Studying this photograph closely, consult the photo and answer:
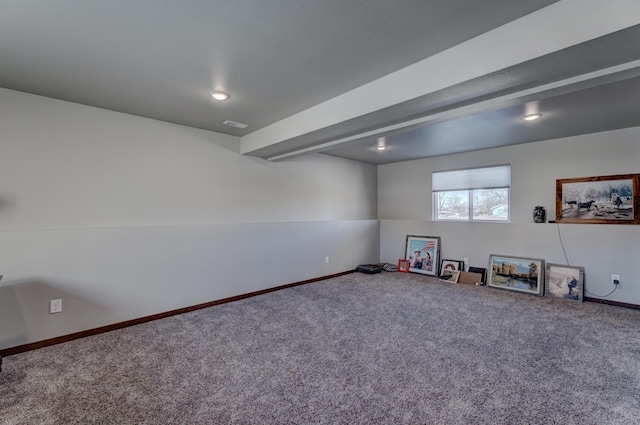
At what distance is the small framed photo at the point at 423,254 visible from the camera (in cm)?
574

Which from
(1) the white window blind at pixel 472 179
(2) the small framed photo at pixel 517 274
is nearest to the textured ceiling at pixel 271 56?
(1) the white window blind at pixel 472 179

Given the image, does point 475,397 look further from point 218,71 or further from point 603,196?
point 603,196

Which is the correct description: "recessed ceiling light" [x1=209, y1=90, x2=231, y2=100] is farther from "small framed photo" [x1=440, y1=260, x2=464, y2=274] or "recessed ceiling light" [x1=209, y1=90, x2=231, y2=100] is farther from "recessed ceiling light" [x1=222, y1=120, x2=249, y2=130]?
"small framed photo" [x1=440, y1=260, x2=464, y2=274]

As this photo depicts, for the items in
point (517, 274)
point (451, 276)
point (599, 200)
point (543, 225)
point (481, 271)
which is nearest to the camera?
point (599, 200)

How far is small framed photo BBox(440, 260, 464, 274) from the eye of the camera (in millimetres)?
5464

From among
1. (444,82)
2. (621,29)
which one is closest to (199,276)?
(444,82)

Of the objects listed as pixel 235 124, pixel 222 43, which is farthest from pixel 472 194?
pixel 222 43

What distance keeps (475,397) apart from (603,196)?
407 centimetres

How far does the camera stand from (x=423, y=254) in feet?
19.4

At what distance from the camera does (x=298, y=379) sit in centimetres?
222

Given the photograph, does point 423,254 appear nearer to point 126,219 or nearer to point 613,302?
point 613,302

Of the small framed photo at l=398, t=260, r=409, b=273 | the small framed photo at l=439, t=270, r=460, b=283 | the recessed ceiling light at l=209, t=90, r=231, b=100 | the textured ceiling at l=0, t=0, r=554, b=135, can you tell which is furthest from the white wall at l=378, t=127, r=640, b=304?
the recessed ceiling light at l=209, t=90, r=231, b=100

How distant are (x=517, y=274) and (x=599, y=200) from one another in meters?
1.56

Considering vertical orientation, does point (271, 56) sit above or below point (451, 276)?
above
